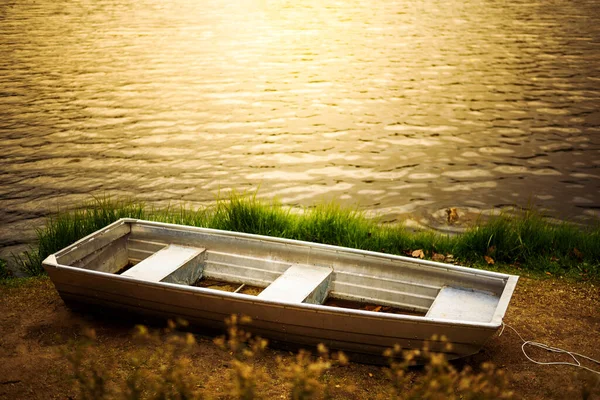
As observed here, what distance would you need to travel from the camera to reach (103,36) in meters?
27.3

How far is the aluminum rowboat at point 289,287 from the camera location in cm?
605

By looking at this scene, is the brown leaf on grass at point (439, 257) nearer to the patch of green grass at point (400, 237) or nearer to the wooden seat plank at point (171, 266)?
the patch of green grass at point (400, 237)

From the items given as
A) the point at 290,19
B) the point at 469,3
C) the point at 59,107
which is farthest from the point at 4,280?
the point at 469,3

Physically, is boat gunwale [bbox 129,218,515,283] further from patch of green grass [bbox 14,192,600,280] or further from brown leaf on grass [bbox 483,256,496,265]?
brown leaf on grass [bbox 483,256,496,265]

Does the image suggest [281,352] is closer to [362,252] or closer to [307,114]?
[362,252]

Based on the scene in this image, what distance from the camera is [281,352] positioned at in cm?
662

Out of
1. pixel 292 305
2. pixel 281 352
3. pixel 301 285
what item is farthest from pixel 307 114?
pixel 292 305

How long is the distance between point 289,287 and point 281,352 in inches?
26.5

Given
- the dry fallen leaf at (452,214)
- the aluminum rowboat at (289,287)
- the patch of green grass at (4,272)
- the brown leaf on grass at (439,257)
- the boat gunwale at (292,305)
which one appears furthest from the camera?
the dry fallen leaf at (452,214)

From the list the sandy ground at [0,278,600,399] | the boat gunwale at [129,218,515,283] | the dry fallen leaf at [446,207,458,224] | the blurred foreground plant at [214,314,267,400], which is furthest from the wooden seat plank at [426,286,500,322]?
the dry fallen leaf at [446,207,458,224]

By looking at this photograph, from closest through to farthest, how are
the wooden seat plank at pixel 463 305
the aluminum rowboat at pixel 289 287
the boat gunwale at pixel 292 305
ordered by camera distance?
the boat gunwale at pixel 292 305 → the aluminum rowboat at pixel 289 287 → the wooden seat plank at pixel 463 305

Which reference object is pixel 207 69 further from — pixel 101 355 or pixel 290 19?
pixel 101 355

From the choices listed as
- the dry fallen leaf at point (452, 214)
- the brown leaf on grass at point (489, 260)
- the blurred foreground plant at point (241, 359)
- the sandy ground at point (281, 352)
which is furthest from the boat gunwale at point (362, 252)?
the dry fallen leaf at point (452, 214)

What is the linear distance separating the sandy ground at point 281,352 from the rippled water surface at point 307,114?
3761 millimetres
